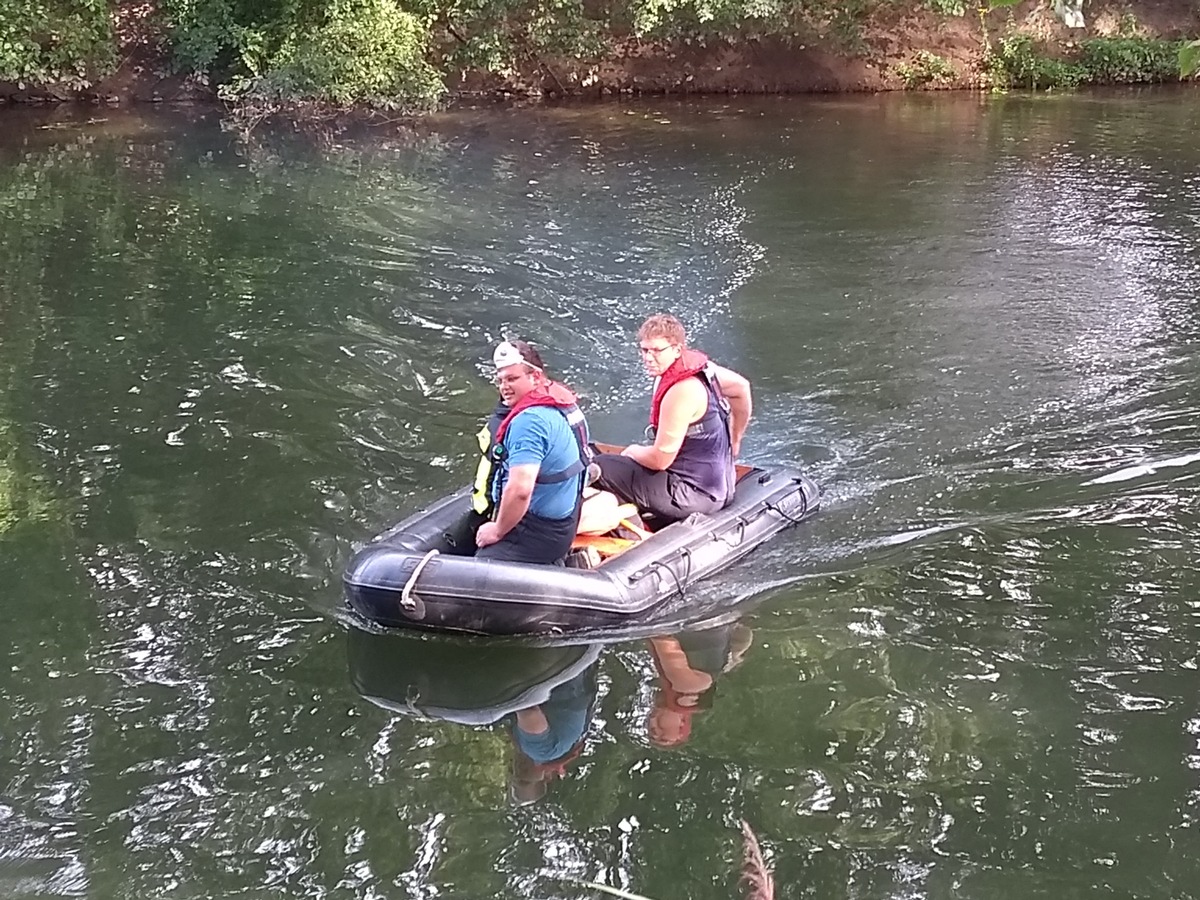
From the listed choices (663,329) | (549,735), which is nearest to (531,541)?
(549,735)

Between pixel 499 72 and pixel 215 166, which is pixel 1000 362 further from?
pixel 499 72

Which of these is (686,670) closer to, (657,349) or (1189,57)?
(657,349)

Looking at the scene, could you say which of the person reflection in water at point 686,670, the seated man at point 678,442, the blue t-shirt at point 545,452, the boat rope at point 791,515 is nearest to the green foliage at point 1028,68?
the boat rope at point 791,515

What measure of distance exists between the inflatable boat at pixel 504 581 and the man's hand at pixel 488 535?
9cm

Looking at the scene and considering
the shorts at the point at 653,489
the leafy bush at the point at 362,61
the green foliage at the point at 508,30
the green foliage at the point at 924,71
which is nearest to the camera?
the shorts at the point at 653,489

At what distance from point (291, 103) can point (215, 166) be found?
3.76 metres

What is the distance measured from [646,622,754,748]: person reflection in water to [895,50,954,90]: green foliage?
1883cm

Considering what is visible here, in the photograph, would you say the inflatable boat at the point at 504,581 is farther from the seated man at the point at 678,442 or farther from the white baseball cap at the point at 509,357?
the white baseball cap at the point at 509,357

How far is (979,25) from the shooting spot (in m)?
23.1

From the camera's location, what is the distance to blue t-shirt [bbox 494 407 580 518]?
17.5 ft

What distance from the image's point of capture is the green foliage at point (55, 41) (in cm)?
1908

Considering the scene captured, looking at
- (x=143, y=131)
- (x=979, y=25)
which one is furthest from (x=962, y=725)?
(x=979, y=25)

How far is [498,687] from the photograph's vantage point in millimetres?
5328

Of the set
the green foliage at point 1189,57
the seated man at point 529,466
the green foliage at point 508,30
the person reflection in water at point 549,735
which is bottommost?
the person reflection in water at point 549,735
